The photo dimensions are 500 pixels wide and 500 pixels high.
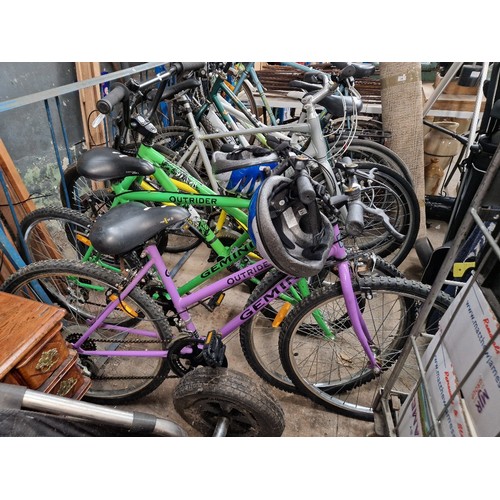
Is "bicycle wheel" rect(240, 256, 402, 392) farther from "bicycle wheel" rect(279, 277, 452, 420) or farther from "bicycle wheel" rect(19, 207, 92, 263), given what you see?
"bicycle wheel" rect(19, 207, 92, 263)

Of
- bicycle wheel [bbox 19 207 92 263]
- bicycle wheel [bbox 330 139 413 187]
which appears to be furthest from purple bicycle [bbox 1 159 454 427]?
bicycle wheel [bbox 330 139 413 187]

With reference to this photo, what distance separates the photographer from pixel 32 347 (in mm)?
1176

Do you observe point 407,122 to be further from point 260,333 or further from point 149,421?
point 149,421

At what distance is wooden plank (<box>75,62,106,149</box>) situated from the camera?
8.83ft

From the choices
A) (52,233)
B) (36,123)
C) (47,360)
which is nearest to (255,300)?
(47,360)

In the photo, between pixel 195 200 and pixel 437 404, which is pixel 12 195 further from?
pixel 437 404

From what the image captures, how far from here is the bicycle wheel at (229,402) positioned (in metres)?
1.28

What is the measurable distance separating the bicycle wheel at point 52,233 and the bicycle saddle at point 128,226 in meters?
0.57

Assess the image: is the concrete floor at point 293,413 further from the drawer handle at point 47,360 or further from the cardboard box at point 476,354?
the cardboard box at point 476,354

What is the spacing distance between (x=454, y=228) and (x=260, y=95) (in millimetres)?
2229

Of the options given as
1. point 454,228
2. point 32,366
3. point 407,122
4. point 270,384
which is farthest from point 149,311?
point 407,122

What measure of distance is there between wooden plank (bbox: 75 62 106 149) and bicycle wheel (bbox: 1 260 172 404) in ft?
4.76

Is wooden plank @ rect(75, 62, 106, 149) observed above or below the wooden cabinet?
above

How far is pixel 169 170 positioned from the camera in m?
2.01
